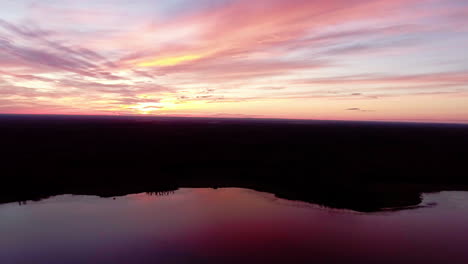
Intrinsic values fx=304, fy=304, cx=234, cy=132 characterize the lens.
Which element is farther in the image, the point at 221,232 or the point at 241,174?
the point at 241,174

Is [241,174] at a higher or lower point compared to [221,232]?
higher

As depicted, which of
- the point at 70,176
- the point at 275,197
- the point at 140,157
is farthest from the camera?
the point at 140,157

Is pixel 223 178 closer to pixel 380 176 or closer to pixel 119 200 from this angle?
pixel 119 200

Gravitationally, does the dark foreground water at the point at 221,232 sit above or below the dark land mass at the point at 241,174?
below

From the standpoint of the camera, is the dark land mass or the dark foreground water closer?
the dark foreground water

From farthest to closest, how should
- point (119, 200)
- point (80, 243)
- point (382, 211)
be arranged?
point (119, 200) → point (382, 211) → point (80, 243)

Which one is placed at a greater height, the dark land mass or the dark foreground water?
the dark land mass

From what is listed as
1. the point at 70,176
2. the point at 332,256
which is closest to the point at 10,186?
the point at 70,176

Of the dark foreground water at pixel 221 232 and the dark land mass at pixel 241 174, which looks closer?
the dark foreground water at pixel 221 232
